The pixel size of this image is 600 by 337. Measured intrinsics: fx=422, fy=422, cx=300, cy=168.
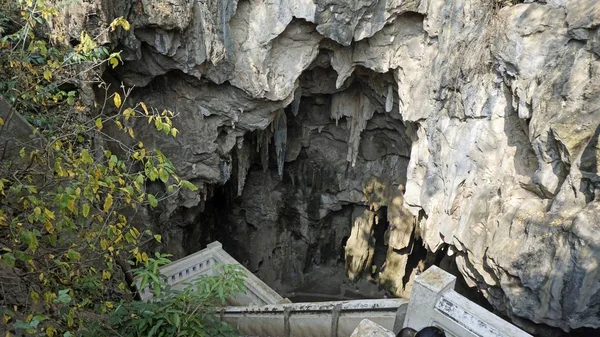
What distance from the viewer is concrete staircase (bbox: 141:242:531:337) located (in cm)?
418

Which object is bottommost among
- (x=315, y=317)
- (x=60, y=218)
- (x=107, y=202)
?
(x=315, y=317)

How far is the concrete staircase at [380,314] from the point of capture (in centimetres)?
418

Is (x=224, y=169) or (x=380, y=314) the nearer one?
(x=380, y=314)

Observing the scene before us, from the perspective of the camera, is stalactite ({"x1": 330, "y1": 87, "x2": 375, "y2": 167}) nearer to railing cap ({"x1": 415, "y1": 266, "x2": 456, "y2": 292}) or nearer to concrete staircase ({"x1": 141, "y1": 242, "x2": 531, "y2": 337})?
concrete staircase ({"x1": 141, "y1": 242, "x2": 531, "y2": 337})

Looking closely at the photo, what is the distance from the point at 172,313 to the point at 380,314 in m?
2.50

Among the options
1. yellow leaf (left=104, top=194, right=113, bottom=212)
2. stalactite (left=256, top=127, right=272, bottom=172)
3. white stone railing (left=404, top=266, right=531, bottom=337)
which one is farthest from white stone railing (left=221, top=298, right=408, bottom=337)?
stalactite (left=256, top=127, right=272, bottom=172)

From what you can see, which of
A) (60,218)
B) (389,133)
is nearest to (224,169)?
(389,133)

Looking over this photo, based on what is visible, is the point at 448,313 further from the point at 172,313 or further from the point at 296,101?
the point at 296,101

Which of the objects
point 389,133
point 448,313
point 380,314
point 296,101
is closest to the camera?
point 448,313

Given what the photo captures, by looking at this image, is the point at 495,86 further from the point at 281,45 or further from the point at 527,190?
the point at 281,45

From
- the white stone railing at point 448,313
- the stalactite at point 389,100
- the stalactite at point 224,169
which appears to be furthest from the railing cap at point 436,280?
the stalactite at point 224,169

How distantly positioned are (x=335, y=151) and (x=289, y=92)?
4619 millimetres

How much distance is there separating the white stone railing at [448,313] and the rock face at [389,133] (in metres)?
3.59

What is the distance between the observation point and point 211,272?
990 cm
